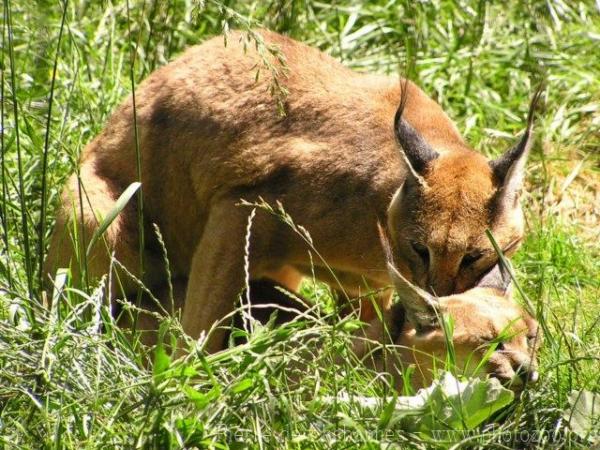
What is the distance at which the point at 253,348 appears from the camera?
15.6 feet

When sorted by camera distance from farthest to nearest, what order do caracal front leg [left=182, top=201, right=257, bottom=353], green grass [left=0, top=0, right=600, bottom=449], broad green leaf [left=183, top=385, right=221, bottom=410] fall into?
1. caracal front leg [left=182, top=201, right=257, bottom=353]
2. green grass [left=0, top=0, right=600, bottom=449]
3. broad green leaf [left=183, top=385, right=221, bottom=410]

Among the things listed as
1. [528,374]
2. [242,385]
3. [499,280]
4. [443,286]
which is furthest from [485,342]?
[242,385]

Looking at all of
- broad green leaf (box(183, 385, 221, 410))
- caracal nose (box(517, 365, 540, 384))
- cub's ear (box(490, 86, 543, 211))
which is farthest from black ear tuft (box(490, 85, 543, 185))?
broad green leaf (box(183, 385, 221, 410))

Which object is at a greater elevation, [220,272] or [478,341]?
[478,341]

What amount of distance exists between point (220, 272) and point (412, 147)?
54.1 inches

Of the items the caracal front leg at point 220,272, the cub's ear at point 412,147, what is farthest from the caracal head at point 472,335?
the caracal front leg at point 220,272

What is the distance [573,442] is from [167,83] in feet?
11.9

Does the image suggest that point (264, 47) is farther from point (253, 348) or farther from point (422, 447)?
point (422, 447)

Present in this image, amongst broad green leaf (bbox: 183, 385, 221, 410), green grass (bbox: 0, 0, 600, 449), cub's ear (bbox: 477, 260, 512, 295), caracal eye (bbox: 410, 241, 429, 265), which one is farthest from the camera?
caracal eye (bbox: 410, 241, 429, 265)

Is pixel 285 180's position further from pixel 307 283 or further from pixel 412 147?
pixel 307 283

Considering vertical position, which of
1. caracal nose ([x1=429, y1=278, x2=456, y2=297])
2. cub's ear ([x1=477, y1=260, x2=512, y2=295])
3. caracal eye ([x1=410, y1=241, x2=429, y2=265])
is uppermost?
cub's ear ([x1=477, y1=260, x2=512, y2=295])

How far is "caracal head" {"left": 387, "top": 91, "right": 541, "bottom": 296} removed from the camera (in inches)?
235

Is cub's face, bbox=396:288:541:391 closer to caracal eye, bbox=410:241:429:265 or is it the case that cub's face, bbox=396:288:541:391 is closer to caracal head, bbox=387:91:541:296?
caracal head, bbox=387:91:541:296

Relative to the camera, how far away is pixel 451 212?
605 centimetres
